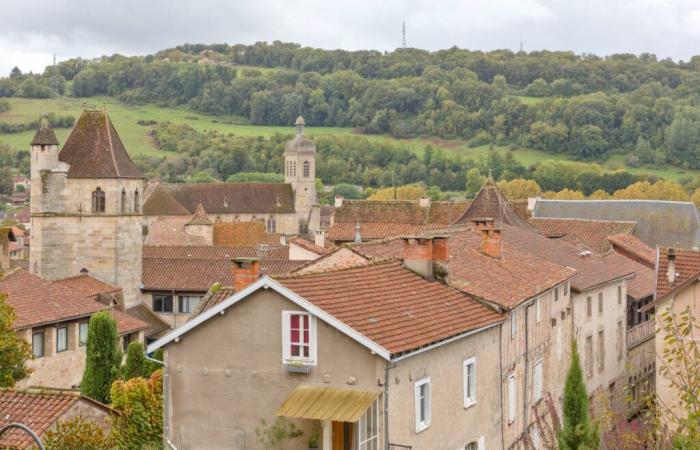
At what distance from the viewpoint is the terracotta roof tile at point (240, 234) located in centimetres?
9962

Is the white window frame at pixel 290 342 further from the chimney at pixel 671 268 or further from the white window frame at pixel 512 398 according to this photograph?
the chimney at pixel 671 268

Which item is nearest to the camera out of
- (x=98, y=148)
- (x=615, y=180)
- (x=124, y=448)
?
(x=124, y=448)

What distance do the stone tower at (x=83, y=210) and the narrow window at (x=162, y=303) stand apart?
1043 mm

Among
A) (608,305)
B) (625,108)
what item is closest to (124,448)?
(608,305)

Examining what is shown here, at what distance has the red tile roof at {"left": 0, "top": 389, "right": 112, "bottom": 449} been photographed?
74.6ft

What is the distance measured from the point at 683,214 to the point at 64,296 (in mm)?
47213

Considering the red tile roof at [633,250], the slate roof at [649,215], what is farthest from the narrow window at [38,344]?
the slate roof at [649,215]

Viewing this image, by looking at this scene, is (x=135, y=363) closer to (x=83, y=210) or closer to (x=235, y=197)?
(x=83, y=210)

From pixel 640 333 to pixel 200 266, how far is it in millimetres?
23615

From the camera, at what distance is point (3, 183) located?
555ft

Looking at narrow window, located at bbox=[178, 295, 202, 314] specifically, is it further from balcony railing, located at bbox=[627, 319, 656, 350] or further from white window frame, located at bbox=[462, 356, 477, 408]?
white window frame, located at bbox=[462, 356, 477, 408]

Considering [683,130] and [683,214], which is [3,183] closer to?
[683,130]

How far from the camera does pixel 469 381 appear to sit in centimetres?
2462

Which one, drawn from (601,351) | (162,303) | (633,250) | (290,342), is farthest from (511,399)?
(162,303)
